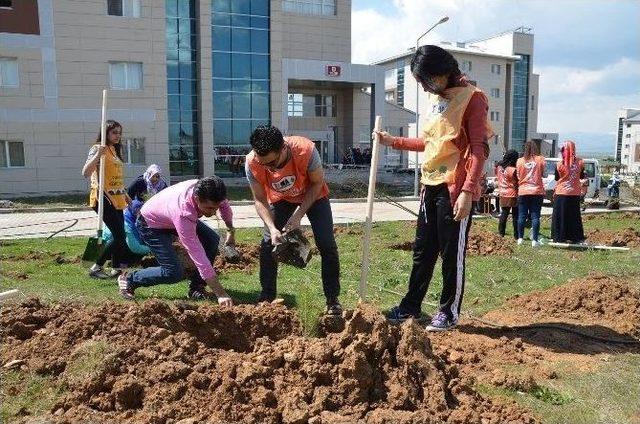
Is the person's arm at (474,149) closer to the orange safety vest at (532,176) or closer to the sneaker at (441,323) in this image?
the sneaker at (441,323)

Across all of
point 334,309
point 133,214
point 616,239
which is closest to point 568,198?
point 616,239

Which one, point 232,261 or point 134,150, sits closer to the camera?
point 232,261

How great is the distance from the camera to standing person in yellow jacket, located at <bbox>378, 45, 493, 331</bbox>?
4227mm

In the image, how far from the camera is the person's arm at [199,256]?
4547 millimetres

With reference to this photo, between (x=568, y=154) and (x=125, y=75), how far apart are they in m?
20.9

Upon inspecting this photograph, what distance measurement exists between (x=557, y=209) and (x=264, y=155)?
24.7ft

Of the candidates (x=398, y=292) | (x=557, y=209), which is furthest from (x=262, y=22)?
(x=398, y=292)

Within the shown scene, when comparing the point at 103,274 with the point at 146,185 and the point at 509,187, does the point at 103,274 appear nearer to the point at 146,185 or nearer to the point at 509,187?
the point at 146,185

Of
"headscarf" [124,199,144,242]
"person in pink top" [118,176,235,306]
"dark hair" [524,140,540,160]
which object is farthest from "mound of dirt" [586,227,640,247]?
"headscarf" [124,199,144,242]

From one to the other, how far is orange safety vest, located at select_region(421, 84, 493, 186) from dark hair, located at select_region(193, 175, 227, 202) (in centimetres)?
169

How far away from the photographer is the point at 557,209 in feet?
33.6

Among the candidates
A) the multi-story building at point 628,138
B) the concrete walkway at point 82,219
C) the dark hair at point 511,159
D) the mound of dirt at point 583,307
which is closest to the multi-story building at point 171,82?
the concrete walkway at point 82,219

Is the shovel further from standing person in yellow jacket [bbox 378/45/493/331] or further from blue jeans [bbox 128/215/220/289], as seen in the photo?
standing person in yellow jacket [bbox 378/45/493/331]

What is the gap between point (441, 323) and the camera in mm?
4500
